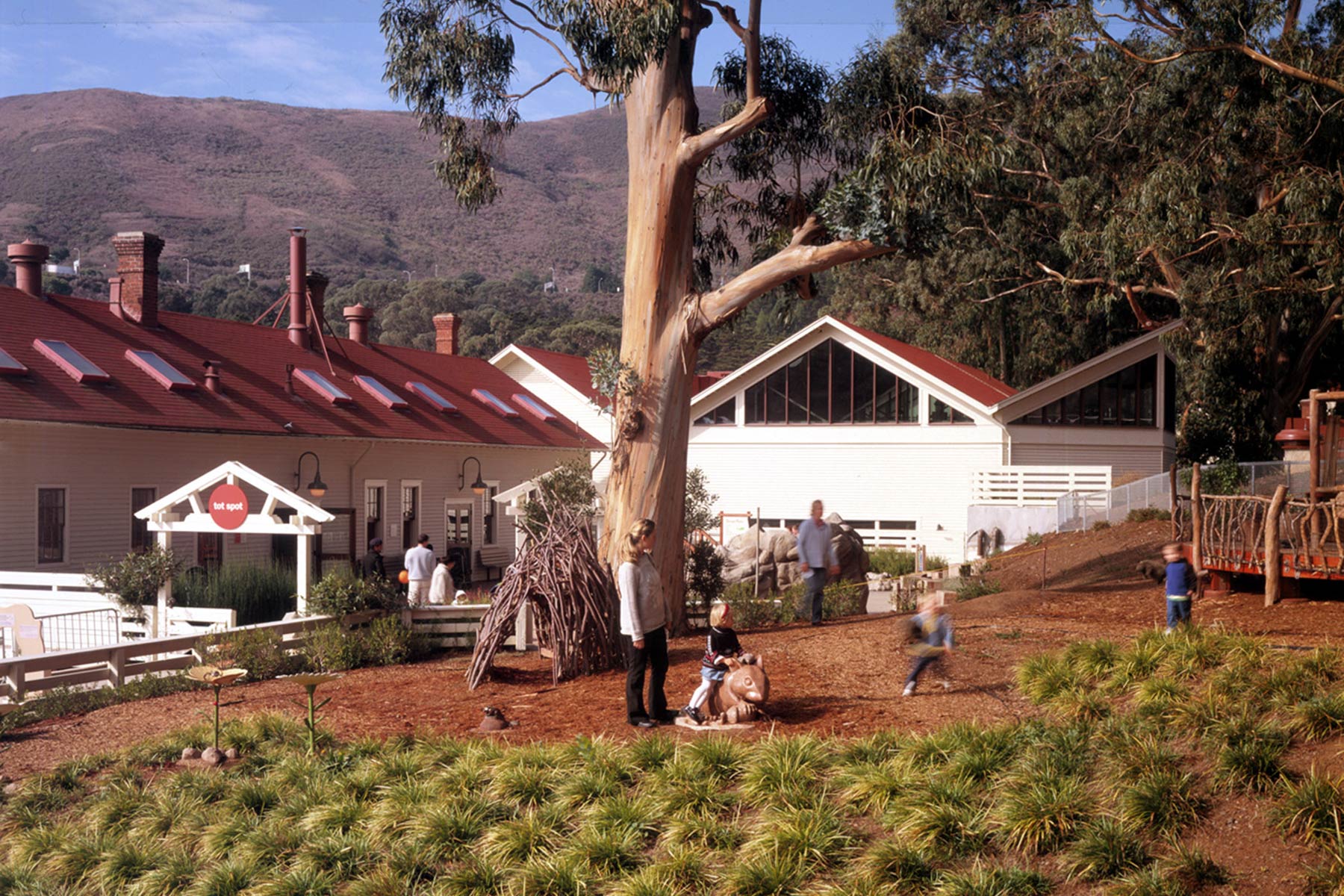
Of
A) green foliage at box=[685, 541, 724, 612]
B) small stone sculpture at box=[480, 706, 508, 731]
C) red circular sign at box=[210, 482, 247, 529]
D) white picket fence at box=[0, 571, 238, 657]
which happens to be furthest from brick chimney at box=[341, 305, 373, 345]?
small stone sculpture at box=[480, 706, 508, 731]

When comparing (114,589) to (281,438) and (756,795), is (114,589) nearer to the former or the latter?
(281,438)

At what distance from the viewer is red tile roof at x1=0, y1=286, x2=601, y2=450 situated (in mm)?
20891

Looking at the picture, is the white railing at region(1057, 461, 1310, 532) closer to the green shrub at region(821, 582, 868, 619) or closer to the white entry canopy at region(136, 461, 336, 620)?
the green shrub at region(821, 582, 868, 619)

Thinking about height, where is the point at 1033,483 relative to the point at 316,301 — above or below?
below

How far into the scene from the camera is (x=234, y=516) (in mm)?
16531

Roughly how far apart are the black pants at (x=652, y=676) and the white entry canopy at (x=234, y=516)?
6885 mm

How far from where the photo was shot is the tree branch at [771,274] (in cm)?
1441

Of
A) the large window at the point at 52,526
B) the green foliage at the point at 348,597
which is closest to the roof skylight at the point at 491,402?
the large window at the point at 52,526

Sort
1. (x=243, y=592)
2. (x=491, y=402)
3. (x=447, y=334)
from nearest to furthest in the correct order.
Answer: (x=243, y=592) < (x=491, y=402) < (x=447, y=334)

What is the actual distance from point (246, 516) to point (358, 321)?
18143 mm

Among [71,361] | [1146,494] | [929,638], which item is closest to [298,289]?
[71,361]

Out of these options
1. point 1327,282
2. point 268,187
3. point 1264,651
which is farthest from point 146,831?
point 268,187

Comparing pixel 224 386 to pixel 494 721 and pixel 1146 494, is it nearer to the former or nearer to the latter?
pixel 494 721

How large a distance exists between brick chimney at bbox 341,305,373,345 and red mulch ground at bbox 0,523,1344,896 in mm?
20421
